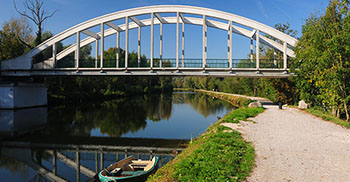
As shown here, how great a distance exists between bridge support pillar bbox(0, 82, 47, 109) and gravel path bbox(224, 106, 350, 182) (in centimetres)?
2472

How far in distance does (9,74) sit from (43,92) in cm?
410

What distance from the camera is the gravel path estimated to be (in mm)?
5746

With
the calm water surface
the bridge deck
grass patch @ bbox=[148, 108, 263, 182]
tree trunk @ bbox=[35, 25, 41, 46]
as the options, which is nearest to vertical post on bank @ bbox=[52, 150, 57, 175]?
the calm water surface

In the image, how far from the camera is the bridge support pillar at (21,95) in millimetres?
25688

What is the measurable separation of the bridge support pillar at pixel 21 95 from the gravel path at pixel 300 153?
2472 centimetres

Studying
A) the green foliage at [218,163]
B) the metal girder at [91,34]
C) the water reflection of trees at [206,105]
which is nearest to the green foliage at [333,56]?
the green foliage at [218,163]

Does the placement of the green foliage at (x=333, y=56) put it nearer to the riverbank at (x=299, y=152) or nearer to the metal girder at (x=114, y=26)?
the riverbank at (x=299, y=152)

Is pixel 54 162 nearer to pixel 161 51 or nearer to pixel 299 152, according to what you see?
pixel 299 152

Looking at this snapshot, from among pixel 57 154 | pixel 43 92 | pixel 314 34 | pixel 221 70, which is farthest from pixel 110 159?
pixel 43 92

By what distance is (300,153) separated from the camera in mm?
7738

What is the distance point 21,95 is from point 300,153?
28.4 metres

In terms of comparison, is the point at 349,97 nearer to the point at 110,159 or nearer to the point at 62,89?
the point at 110,159

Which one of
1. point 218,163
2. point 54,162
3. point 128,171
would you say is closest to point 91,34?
point 54,162

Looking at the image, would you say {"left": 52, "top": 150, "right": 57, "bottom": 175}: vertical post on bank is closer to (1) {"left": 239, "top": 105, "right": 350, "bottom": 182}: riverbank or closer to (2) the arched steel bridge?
(1) {"left": 239, "top": 105, "right": 350, "bottom": 182}: riverbank
